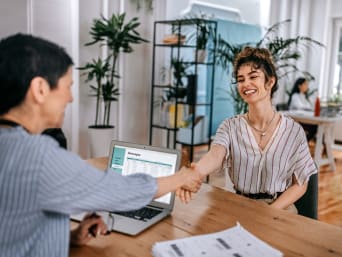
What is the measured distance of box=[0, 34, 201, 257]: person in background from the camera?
0.76m

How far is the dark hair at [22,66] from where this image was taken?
0.79 meters

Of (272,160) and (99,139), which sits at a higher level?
(272,160)

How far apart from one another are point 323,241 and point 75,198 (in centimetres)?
83

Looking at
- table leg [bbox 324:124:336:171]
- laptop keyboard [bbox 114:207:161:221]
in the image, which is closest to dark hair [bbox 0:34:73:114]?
laptop keyboard [bbox 114:207:161:221]

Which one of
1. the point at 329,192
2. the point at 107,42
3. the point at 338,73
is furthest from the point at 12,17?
the point at 338,73

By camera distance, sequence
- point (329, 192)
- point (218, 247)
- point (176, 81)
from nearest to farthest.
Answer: point (218, 247) < point (329, 192) < point (176, 81)

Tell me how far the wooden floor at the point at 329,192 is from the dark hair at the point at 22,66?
213 cm

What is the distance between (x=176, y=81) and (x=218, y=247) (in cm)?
377

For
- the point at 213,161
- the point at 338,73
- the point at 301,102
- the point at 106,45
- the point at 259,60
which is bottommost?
the point at 213,161

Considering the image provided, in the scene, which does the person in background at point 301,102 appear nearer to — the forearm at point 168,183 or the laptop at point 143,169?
the laptop at point 143,169

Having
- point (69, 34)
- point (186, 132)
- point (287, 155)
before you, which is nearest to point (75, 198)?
point (287, 155)

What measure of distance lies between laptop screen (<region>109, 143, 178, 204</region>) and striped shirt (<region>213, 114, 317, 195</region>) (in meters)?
0.53

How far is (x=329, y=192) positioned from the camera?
4.33 metres

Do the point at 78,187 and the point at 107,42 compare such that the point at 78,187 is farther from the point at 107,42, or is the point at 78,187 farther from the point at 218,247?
the point at 107,42
